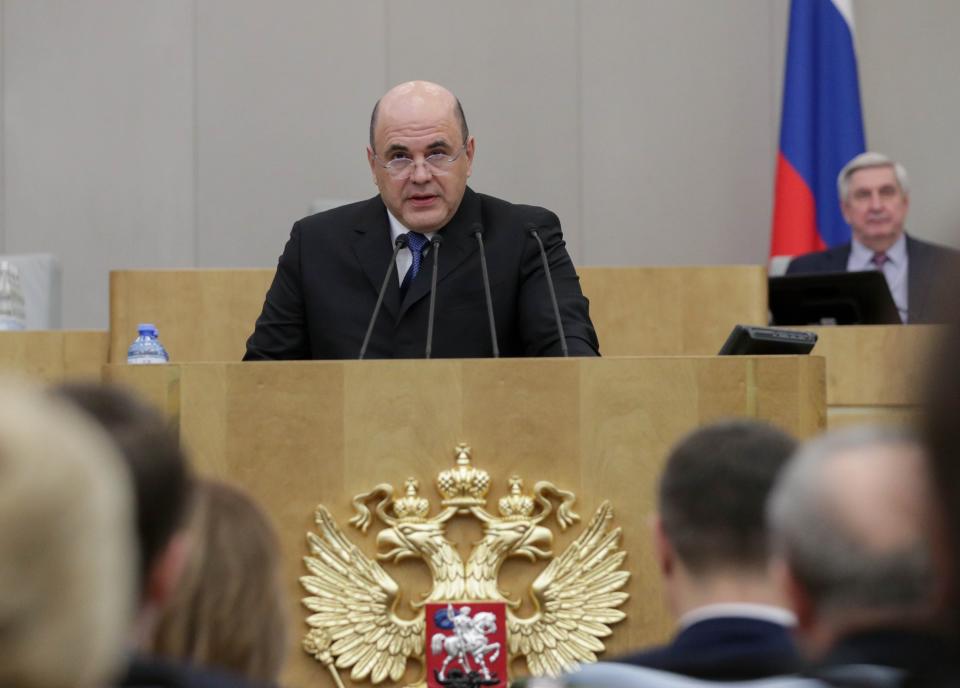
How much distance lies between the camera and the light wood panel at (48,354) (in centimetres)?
486

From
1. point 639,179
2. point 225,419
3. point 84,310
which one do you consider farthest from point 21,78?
point 225,419

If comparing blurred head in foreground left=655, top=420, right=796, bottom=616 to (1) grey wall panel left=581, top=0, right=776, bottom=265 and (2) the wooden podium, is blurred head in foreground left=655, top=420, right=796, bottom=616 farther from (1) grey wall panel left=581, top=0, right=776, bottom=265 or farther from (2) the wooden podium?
(1) grey wall panel left=581, top=0, right=776, bottom=265

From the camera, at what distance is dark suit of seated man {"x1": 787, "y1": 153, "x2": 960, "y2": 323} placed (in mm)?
6316

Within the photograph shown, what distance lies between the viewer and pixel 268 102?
24.1 ft

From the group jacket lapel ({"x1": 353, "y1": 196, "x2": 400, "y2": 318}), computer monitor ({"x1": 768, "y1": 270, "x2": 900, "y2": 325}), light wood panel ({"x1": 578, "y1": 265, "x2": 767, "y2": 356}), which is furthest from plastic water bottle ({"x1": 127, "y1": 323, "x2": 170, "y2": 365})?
computer monitor ({"x1": 768, "y1": 270, "x2": 900, "y2": 325})

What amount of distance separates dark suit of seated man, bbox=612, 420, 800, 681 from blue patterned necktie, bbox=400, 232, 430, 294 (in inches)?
98.0

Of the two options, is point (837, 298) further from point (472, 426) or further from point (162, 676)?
point (162, 676)

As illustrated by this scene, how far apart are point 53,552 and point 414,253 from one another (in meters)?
3.30

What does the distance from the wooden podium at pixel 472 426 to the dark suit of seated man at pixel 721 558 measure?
125 cm

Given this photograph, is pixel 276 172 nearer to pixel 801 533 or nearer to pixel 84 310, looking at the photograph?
pixel 84 310

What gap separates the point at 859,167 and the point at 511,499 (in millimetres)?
4002

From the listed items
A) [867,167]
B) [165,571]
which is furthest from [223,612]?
[867,167]

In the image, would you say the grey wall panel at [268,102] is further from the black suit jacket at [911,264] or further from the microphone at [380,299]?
the microphone at [380,299]

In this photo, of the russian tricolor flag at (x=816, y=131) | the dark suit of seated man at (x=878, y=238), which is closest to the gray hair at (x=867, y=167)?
the dark suit of seated man at (x=878, y=238)
